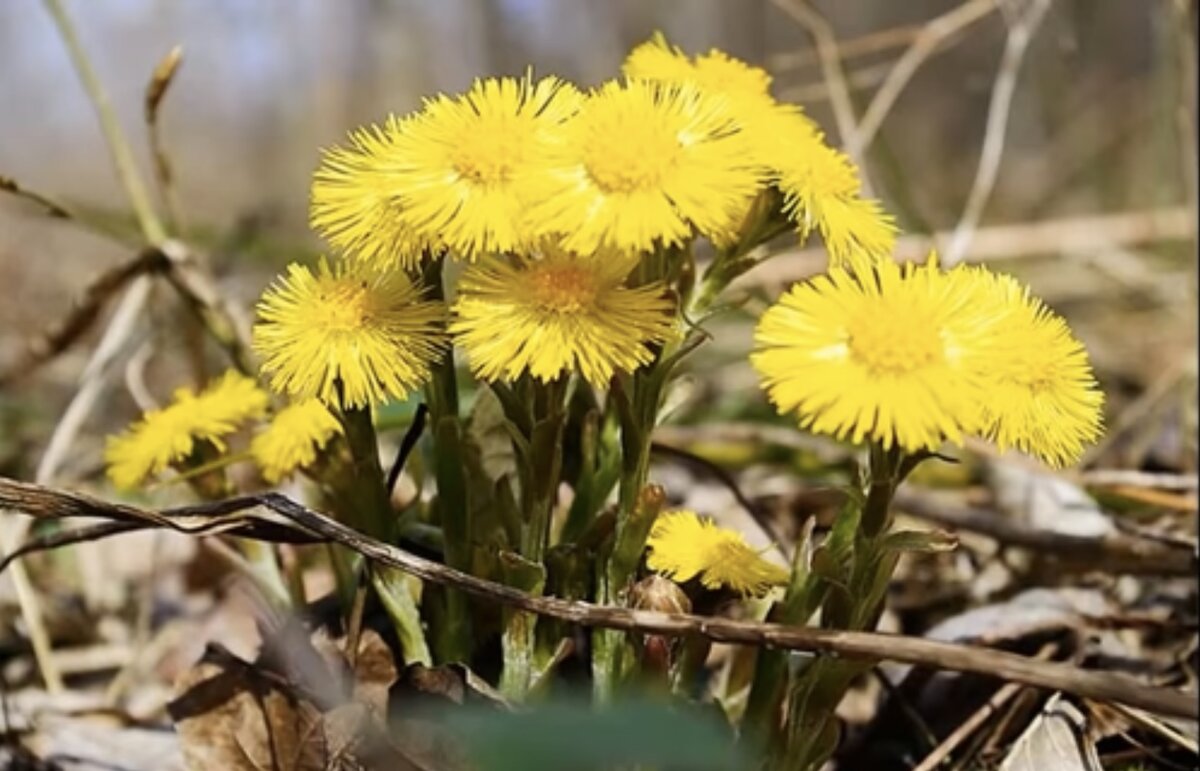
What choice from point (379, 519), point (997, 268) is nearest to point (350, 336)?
point (379, 519)

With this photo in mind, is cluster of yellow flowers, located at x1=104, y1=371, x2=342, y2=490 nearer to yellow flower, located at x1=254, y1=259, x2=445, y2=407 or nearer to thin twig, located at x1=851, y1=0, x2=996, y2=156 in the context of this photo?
yellow flower, located at x1=254, y1=259, x2=445, y2=407

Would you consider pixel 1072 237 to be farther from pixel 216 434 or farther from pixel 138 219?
pixel 216 434

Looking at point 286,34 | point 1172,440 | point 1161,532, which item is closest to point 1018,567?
point 1161,532

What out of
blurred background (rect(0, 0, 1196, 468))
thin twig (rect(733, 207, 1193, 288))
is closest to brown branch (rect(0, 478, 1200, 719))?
blurred background (rect(0, 0, 1196, 468))

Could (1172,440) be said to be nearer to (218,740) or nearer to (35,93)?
(218,740)

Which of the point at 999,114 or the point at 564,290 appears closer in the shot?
the point at 564,290

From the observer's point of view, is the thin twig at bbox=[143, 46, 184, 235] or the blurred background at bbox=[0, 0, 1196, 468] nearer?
the thin twig at bbox=[143, 46, 184, 235]

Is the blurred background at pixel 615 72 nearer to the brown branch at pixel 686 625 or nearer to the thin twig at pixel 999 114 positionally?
the thin twig at pixel 999 114
